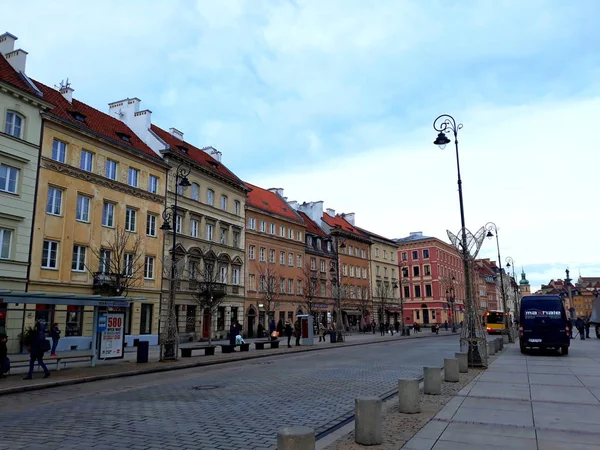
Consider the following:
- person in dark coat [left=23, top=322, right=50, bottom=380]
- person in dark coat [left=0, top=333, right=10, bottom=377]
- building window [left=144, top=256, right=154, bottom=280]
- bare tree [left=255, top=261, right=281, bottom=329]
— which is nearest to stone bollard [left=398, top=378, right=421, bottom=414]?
person in dark coat [left=23, top=322, right=50, bottom=380]

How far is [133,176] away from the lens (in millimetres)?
34875

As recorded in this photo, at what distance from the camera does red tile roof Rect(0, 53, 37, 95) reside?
26781mm

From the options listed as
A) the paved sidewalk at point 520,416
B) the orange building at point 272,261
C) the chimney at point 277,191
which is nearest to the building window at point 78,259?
the orange building at point 272,261

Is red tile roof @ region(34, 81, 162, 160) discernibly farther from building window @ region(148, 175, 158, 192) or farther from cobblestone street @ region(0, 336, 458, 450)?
cobblestone street @ region(0, 336, 458, 450)

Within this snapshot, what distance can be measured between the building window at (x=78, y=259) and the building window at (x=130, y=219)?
160 inches

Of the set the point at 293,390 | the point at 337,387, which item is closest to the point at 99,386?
the point at 293,390

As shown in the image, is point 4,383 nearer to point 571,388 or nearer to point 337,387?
point 337,387

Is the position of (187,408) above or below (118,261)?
below

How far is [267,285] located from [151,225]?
46.3 ft

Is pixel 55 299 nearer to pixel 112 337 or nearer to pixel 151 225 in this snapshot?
pixel 112 337

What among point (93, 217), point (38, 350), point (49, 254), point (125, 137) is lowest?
point (38, 350)

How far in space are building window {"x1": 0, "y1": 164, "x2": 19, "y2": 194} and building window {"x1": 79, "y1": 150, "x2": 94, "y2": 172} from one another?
14.8 feet

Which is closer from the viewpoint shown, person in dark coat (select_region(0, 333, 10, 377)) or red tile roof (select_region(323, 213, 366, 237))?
person in dark coat (select_region(0, 333, 10, 377))

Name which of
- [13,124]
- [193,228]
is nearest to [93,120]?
[13,124]
